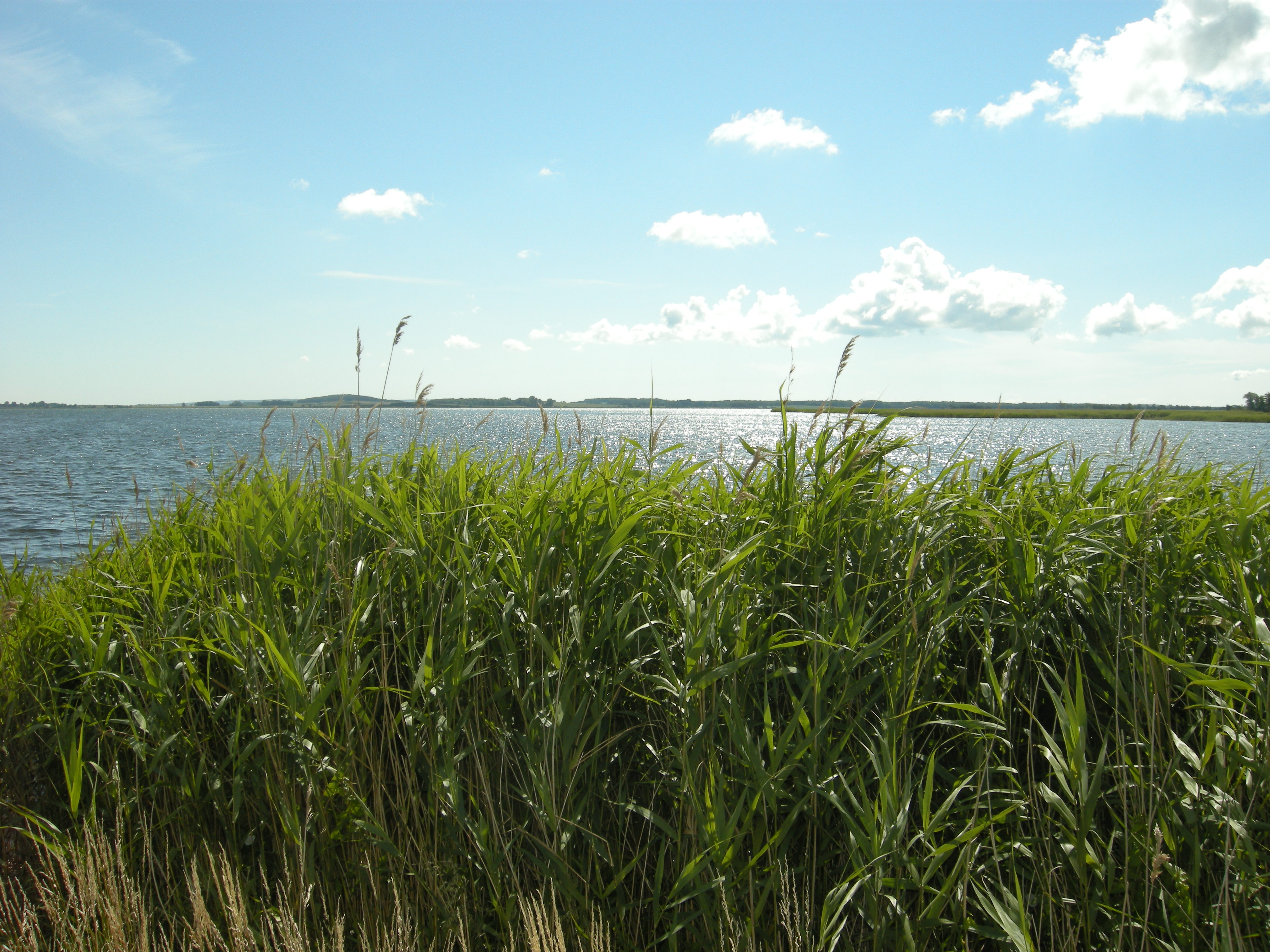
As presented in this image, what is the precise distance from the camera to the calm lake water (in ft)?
16.3

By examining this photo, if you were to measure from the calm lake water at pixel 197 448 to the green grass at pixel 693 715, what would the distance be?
0.79 meters

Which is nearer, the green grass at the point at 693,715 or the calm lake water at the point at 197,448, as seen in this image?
the green grass at the point at 693,715

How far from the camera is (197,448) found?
33.5 m

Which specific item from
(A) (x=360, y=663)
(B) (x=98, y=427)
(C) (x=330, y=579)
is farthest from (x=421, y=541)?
(B) (x=98, y=427)

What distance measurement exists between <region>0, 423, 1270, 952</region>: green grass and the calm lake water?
79 cm

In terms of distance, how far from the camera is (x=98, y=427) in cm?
7762

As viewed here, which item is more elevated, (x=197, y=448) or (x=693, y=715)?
(x=197, y=448)

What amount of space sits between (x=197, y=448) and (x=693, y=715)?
124ft

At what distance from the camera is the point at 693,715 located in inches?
109

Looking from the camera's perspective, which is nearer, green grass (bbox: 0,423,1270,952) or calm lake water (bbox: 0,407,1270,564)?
green grass (bbox: 0,423,1270,952)

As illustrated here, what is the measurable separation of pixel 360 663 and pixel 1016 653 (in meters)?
2.91

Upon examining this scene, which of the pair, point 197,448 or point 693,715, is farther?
point 197,448

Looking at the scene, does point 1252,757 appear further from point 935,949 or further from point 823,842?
point 823,842

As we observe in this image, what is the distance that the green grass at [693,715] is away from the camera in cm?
261
